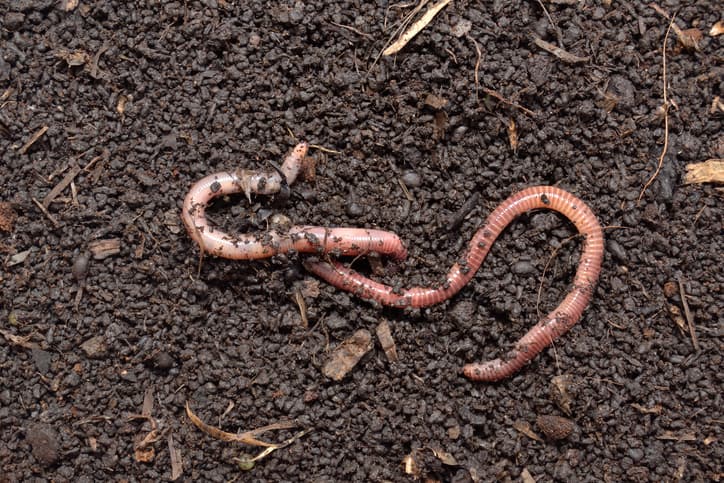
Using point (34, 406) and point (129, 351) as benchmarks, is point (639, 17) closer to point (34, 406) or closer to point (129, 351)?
point (129, 351)

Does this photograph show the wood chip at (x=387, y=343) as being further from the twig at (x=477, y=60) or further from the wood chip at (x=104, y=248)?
the wood chip at (x=104, y=248)

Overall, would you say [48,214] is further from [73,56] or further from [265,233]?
[265,233]

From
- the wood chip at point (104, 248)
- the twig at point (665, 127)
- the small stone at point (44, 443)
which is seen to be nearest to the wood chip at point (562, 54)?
the twig at point (665, 127)

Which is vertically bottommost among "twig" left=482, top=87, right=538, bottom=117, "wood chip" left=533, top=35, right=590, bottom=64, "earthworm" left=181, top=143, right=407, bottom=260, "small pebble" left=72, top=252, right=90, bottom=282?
"small pebble" left=72, top=252, right=90, bottom=282

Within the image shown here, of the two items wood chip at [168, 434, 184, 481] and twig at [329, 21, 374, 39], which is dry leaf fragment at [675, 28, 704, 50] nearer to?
twig at [329, 21, 374, 39]

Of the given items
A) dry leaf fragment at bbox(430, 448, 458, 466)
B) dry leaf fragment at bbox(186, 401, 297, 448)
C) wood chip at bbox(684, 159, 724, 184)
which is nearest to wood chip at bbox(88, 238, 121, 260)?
dry leaf fragment at bbox(186, 401, 297, 448)

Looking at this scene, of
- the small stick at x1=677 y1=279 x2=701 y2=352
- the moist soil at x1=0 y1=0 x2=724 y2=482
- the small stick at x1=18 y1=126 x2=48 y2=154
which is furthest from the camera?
the small stick at x1=18 y1=126 x2=48 y2=154
